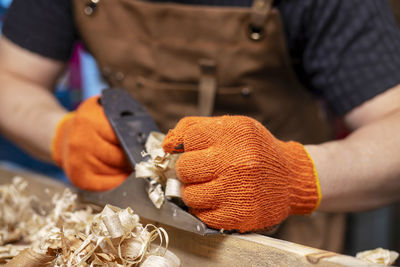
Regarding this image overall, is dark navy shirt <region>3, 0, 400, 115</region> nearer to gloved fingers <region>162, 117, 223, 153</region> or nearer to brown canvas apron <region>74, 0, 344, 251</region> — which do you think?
brown canvas apron <region>74, 0, 344, 251</region>

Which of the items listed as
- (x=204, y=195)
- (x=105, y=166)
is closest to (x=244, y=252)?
(x=204, y=195)

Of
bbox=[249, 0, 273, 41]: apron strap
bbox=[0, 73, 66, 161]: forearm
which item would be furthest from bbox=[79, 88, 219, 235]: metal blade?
bbox=[249, 0, 273, 41]: apron strap

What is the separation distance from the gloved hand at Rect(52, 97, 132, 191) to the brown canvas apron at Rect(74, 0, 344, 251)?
34 centimetres

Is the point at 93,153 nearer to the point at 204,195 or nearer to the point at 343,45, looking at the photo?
the point at 204,195

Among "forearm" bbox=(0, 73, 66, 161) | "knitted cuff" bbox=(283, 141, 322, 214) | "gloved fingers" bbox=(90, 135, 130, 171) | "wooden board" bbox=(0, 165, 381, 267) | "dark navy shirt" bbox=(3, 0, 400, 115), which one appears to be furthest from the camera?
"forearm" bbox=(0, 73, 66, 161)

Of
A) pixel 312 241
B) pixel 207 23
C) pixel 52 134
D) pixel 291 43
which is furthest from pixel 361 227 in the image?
pixel 52 134

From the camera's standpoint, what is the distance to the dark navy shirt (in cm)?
84

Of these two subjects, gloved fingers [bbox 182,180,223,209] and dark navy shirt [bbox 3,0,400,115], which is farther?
dark navy shirt [bbox 3,0,400,115]

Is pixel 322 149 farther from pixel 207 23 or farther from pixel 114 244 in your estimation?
pixel 207 23

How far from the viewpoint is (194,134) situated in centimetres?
55

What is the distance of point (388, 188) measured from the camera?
73 centimetres

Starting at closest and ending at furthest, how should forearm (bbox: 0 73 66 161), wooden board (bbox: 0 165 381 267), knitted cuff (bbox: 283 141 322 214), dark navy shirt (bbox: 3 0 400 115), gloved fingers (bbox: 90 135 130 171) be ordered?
wooden board (bbox: 0 165 381 267), knitted cuff (bbox: 283 141 322 214), gloved fingers (bbox: 90 135 130 171), dark navy shirt (bbox: 3 0 400 115), forearm (bbox: 0 73 66 161)

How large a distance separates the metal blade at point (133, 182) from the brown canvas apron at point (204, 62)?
1.13 ft

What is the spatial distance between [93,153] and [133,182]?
13 cm
